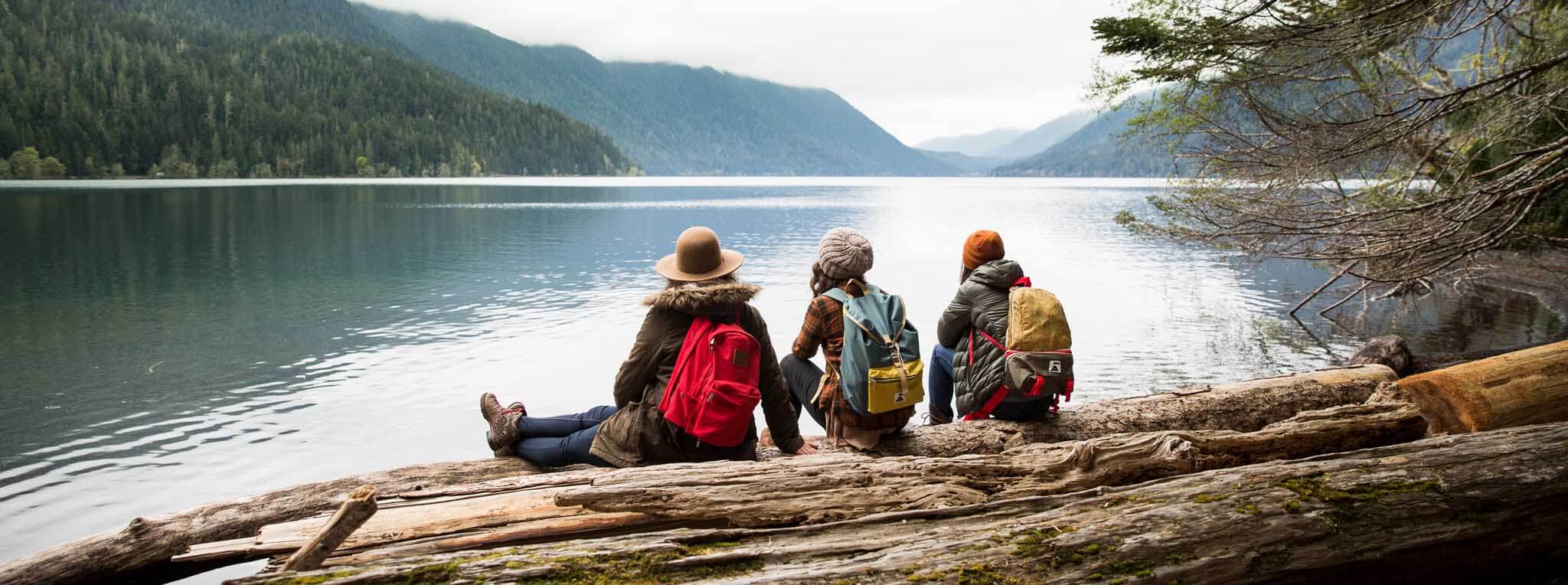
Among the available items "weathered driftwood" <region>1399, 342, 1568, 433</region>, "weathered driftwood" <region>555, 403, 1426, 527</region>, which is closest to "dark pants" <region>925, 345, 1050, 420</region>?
"weathered driftwood" <region>555, 403, 1426, 527</region>

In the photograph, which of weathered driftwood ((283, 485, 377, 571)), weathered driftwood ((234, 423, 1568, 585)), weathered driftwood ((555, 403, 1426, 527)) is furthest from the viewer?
weathered driftwood ((555, 403, 1426, 527))

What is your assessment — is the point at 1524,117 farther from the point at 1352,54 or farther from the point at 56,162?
the point at 56,162

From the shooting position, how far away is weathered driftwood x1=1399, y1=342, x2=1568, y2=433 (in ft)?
16.6

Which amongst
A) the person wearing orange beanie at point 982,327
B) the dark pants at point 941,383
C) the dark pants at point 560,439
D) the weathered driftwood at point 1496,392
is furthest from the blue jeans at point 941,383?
the weathered driftwood at point 1496,392

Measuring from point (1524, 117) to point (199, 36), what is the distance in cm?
20138

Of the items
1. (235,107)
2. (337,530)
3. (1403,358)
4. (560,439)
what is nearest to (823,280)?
(560,439)

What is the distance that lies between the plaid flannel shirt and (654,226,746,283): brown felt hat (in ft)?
2.74

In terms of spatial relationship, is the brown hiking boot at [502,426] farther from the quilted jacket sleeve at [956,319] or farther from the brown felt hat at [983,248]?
the brown felt hat at [983,248]

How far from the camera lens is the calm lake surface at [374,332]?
29.4 feet

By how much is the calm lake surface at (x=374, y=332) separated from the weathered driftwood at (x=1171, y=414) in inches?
208

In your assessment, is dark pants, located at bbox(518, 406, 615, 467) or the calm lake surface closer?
dark pants, located at bbox(518, 406, 615, 467)

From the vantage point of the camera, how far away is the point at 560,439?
5062 millimetres

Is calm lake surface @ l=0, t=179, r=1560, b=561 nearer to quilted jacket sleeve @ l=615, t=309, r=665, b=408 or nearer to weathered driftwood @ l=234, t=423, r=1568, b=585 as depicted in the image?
quilted jacket sleeve @ l=615, t=309, r=665, b=408

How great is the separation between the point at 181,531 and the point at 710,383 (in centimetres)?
277
